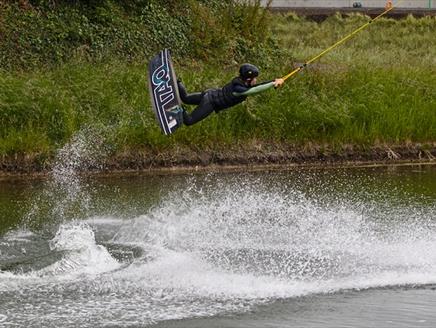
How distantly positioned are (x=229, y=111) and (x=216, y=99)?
675 centimetres

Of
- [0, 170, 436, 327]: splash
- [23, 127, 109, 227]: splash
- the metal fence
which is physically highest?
the metal fence

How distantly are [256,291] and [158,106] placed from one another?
3.83 metres

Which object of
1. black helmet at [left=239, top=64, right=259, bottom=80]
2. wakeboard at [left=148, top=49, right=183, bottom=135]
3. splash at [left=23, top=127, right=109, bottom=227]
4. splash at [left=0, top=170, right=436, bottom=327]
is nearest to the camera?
splash at [left=0, top=170, right=436, bottom=327]

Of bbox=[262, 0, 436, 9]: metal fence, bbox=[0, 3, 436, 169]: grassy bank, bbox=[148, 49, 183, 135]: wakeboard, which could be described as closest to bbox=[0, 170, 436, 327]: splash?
bbox=[148, 49, 183, 135]: wakeboard

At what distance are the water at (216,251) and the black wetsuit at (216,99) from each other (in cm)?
167

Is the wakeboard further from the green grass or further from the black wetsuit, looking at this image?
the green grass

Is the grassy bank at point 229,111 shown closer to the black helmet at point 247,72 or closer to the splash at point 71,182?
the splash at point 71,182

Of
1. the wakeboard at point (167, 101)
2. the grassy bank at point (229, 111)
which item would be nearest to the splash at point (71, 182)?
the grassy bank at point (229, 111)

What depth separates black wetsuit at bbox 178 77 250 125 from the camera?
51.8 feet

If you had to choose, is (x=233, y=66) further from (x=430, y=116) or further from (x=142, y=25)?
(x=430, y=116)

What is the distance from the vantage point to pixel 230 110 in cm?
2270

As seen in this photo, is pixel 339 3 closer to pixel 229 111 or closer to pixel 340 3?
pixel 340 3

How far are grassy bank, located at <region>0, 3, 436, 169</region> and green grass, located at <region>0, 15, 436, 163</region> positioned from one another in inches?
0.8

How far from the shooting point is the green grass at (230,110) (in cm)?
2141
